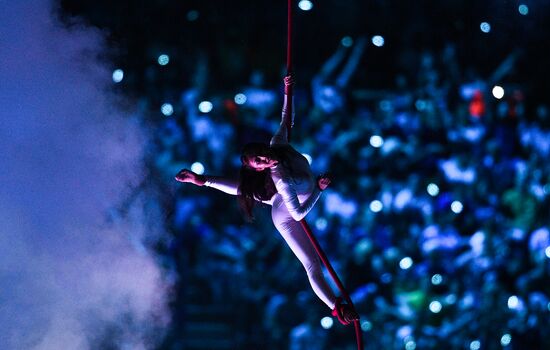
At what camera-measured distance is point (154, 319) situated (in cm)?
334

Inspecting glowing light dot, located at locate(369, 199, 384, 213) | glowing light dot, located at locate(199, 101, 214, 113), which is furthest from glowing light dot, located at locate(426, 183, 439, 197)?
glowing light dot, located at locate(199, 101, 214, 113)

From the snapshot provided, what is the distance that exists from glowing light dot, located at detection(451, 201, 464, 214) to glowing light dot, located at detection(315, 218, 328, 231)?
0.66 metres

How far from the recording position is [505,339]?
3725 mm

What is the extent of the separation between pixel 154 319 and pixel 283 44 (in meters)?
1.38

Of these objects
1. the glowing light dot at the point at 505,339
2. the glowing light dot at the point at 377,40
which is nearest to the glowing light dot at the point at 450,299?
the glowing light dot at the point at 505,339

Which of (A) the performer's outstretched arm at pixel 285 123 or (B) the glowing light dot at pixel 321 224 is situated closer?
(A) the performer's outstretched arm at pixel 285 123

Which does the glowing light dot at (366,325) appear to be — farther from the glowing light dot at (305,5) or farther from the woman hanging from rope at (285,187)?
the glowing light dot at (305,5)

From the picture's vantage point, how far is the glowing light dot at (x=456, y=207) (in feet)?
11.9

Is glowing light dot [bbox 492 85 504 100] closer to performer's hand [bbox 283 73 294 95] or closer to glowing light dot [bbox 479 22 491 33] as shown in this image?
glowing light dot [bbox 479 22 491 33]

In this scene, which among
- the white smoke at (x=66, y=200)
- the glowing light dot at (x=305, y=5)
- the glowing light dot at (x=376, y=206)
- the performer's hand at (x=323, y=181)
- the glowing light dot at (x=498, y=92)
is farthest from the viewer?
the glowing light dot at (x=498, y=92)

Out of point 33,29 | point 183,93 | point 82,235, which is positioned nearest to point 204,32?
point 183,93

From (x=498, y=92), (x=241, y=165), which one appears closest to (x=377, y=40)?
(x=498, y=92)

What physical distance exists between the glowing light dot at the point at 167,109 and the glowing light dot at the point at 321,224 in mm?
850

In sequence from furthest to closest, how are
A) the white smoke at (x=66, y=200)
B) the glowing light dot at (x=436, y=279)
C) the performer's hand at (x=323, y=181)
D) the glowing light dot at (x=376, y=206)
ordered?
1. the glowing light dot at (x=436, y=279)
2. the glowing light dot at (x=376, y=206)
3. the white smoke at (x=66, y=200)
4. the performer's hand at (x=323, y=181)
